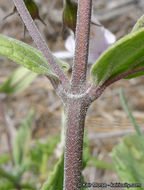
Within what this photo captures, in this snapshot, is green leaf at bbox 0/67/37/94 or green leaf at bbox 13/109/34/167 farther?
green leaf at bbox 13/109/34/167

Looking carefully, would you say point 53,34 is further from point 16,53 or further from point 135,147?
point 16,53

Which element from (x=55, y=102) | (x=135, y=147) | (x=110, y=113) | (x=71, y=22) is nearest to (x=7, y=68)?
(x=55, y=102)

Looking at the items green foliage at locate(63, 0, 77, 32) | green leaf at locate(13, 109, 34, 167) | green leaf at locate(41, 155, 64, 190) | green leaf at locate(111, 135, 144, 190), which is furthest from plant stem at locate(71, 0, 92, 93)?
green leaf at locate(13, 109, 34, 167)

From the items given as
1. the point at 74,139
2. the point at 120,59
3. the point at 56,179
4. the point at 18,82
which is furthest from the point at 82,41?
the point at 18,82

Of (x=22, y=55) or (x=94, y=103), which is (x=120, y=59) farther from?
(x=94, y=103)

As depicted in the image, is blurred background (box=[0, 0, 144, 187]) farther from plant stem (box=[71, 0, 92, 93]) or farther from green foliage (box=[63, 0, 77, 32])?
plant stem (box=[71, 0, 92, 93])

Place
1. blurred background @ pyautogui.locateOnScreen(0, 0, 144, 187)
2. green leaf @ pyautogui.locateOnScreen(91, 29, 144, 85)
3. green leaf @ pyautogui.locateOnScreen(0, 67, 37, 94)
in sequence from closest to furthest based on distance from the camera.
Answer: green leaf @ pyautogui.locateOnScreen(91, 29, 144, 85), green leaf @ pyautogui.locateOnScreen(0, 67, 37, 94), blurred background @ pyautogui.locateOnScreen(0, 0, 144, 187)

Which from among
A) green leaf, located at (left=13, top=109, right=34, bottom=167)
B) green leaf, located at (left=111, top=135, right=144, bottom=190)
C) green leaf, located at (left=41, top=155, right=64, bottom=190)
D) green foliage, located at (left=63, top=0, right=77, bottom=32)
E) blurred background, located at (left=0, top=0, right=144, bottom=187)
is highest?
blurred background, located at (left=0, top=0, right=144, bottom=187)

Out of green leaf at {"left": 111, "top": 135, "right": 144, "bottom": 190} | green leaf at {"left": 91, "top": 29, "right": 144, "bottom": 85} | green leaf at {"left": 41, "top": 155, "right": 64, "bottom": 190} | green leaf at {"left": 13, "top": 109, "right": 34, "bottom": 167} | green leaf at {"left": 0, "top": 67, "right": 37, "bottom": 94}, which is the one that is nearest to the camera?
green leaf at {"left": 91, "top": 29, "right": 144, "bottom": 85}
